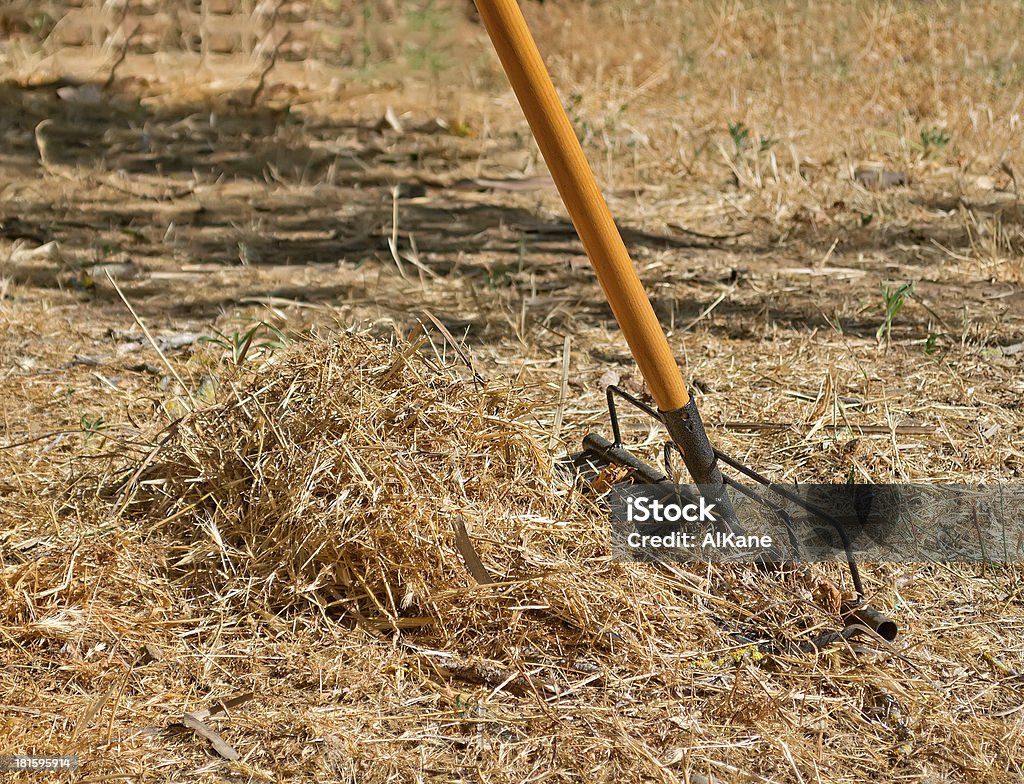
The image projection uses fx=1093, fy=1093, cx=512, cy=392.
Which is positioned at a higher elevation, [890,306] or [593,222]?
[593,222]

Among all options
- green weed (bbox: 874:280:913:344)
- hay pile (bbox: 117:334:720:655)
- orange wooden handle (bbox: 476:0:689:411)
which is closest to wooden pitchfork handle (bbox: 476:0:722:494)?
orange wooden handle (bbox: 476:0:689:411)

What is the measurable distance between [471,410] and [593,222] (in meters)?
0.51

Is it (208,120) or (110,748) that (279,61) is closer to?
(208,120)

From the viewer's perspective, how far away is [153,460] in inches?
87.7

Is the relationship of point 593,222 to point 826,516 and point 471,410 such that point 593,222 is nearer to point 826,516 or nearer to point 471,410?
point 471,410

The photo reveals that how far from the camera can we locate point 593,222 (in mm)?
1804

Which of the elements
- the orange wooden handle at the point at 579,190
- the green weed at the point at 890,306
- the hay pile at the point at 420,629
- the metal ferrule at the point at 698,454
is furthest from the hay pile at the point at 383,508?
the green weed at the point at 890,306

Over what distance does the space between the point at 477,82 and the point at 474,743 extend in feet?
16.5

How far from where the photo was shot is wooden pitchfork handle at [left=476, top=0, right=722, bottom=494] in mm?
1708

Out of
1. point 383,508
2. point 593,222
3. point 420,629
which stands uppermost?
point 593,222

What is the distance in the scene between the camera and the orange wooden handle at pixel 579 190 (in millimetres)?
1703

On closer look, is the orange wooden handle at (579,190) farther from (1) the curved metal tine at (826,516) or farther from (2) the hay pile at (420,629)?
(2) the hay pile at (420,629)

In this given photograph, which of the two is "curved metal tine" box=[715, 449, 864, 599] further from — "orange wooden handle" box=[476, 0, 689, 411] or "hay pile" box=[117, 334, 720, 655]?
"hay pile" box=[117, 334, 720, 655]

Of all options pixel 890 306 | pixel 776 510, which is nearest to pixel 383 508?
pixel 776 510
